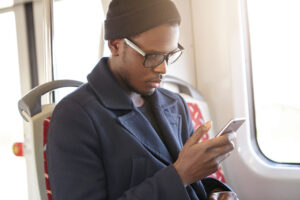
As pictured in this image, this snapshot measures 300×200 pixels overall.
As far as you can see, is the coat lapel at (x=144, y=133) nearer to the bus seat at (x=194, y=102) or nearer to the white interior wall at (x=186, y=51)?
the bus seat at (x=194, y=102)

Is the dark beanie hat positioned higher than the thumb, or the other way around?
the dark beanie hat

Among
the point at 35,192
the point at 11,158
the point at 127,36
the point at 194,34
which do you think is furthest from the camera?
the point at 11,158

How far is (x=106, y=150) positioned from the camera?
112 centimetres

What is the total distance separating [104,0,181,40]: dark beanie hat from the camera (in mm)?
1148

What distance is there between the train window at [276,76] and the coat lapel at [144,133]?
43.9 inches

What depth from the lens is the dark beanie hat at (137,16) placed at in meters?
1.15

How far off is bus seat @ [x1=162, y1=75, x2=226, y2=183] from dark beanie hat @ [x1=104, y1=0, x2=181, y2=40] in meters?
0.93

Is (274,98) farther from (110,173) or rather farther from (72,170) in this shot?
(72,170)

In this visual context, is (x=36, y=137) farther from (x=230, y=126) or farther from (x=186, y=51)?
(x=186, y=51)

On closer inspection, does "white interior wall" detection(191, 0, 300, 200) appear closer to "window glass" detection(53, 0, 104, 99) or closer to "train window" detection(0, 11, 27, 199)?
"window glass" detection(53, 0, 104, 99)

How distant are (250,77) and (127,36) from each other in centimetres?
122

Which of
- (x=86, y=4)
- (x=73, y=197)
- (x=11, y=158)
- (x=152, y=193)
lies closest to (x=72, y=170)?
(x=73, y=197)

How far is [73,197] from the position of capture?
1.04m

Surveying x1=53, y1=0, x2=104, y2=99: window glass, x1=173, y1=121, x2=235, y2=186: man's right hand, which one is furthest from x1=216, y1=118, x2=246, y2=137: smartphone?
x1=53, y1=0, x2=104, y2=99: window glass
